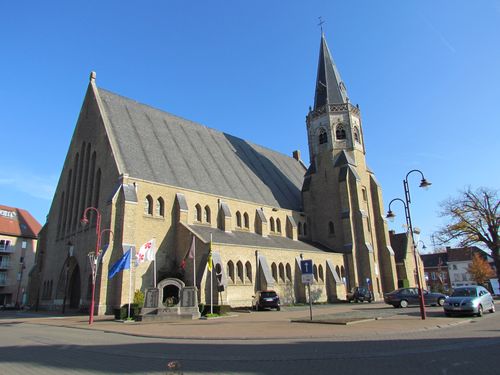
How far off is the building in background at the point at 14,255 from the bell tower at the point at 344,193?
49.3 meters

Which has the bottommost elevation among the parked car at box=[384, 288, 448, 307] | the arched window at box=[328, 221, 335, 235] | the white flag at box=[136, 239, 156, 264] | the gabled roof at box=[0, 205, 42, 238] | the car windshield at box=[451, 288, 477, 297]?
the parked car at box=[384, 288, 448, 307]

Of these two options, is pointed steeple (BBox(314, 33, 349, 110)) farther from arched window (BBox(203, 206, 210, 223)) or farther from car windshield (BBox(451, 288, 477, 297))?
car windshield (BBox(451, 288, 477, 297))

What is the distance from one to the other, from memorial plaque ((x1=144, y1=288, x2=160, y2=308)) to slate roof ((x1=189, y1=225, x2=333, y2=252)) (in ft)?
27.1

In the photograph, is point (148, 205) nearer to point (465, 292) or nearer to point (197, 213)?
point (197, 213)

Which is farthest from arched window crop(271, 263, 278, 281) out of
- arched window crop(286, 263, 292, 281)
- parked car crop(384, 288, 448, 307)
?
parked car crop(384, 288, 448, 307)

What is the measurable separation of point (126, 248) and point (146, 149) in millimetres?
11279

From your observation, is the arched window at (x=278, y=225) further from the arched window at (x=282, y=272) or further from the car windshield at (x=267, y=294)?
the car windshield at (x=267, y=294)

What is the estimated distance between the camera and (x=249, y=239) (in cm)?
3728

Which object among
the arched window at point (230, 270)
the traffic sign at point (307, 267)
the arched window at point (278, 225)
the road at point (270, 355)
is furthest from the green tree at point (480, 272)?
the road at point (270, 355)

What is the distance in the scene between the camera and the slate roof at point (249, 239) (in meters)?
33.6

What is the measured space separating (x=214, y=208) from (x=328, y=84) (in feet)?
87.5

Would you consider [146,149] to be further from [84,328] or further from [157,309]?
[84,328]

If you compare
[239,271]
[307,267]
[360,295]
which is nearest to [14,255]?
[239,271]

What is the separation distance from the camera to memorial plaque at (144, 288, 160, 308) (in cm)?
2386
